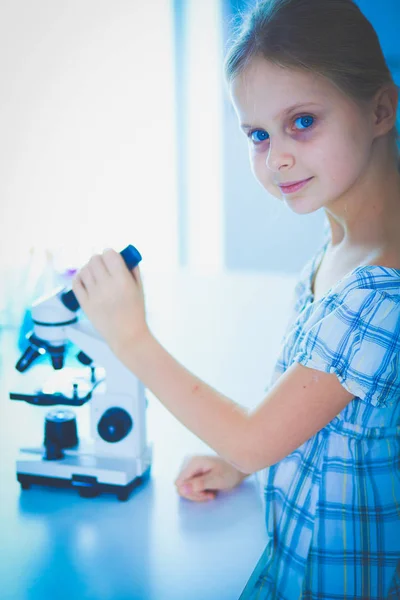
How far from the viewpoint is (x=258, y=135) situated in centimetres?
91

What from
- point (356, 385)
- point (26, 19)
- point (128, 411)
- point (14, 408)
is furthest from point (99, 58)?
point (356, 385)

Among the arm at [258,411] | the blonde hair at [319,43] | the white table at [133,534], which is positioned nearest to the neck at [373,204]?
the blonde hair at [319,43]

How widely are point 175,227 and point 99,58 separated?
0.93 m

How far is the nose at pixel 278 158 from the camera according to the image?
85cm

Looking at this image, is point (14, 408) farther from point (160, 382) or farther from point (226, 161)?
point (226, 161)

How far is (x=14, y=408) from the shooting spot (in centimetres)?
125

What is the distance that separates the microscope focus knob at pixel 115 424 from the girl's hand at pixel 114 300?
0.13 meters

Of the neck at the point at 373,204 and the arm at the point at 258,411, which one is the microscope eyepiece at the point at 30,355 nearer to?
the arm at the point at 258,411

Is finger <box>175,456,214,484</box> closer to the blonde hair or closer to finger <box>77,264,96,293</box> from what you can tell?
finger <box>77,264,96,293</box>

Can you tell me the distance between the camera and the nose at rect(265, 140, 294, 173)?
0.85m

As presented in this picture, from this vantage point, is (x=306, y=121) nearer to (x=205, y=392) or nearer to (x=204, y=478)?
(x=205, y=392)

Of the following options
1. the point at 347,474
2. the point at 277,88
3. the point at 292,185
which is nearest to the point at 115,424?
the point at 347,474

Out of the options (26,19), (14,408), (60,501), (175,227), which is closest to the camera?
(60,501)

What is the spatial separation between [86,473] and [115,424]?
9cm
